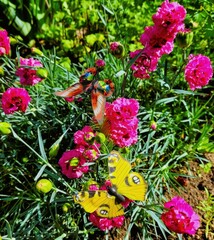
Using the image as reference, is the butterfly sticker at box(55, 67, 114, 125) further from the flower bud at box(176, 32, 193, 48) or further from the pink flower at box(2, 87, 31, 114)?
the flower bud at box(176, 32, 193, 48)

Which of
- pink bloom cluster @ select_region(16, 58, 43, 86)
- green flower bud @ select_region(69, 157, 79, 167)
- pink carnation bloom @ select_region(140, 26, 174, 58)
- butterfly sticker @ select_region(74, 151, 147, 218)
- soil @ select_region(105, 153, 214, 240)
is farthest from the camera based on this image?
soil @ select_region(105, 153, 214, 240)

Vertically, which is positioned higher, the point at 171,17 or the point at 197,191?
the point at 171,17

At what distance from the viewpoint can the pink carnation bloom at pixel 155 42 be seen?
1223 millimetres

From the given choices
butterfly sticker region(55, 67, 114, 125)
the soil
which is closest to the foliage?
the soil

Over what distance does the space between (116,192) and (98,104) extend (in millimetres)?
267

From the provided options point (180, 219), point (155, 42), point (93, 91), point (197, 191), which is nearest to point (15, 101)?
point (93, 91)

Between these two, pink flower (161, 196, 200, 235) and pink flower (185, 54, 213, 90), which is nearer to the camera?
pink flower (161, 196, 200, 235)

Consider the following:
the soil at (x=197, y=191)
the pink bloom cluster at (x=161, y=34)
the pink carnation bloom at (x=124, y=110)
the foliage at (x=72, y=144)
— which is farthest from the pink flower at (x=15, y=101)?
the soil at (x=197, y=191)

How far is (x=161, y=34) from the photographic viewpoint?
1.21 metres

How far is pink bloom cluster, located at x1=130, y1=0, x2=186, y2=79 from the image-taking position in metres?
1.17

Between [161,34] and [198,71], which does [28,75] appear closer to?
[161,34]

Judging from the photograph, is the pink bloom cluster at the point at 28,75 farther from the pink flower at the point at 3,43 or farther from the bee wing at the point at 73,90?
the bee wing at the point at 73,90

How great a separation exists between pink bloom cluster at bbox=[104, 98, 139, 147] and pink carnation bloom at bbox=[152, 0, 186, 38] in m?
0.27

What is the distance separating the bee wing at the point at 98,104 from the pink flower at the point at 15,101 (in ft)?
0.81
